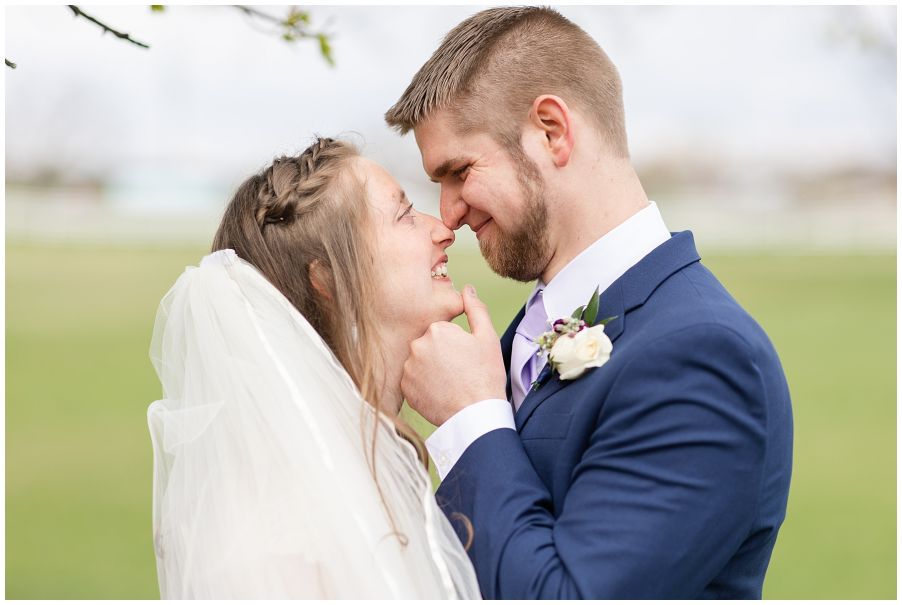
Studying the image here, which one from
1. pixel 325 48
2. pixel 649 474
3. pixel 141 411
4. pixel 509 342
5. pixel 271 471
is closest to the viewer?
pixel 649 474

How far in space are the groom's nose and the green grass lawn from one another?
645 millimetres

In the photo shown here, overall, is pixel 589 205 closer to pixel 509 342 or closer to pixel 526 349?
pixel 526 349

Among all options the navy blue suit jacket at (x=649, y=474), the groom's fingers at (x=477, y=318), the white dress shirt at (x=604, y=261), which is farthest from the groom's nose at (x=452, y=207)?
the navy blue suit jacket at (x=649, y=474)

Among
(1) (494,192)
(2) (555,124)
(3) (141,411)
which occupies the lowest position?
(3) (141,411)

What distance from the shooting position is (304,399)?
98.7 inches

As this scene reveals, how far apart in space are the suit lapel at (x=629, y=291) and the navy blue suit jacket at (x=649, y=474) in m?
0.09

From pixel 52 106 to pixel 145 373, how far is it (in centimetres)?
2171

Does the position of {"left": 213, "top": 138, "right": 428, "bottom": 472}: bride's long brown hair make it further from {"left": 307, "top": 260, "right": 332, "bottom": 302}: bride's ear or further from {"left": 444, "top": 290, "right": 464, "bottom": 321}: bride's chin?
{"left": 444, "top": 290, "right": 464, "bottom": 321}: bride's chin

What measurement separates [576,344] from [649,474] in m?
0.42

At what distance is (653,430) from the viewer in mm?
2211

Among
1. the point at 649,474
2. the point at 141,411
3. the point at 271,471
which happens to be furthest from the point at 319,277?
the point at 141,411

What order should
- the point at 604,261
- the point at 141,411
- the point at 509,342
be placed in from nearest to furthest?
the point at 604,261 < the point at 509,342 < the point at 141,411

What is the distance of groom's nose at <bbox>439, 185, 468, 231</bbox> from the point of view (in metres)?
2.93

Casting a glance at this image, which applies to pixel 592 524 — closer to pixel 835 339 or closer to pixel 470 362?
pixel 470 362
